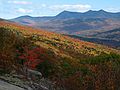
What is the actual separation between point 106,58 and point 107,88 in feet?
128

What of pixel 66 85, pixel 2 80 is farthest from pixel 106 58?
pixel 2 80

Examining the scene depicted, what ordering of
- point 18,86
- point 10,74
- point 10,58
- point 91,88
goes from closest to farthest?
point 18,86 < point 10,74 < point 10,58 < point 91,88

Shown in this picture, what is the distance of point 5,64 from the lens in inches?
1239

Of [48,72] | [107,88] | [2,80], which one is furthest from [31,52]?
[2,80]

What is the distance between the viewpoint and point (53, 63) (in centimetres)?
5366

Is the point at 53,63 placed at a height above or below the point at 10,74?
below

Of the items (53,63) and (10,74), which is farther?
(53,63)

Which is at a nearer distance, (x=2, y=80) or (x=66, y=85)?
(x=2, y=80)

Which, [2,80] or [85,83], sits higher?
[2,80]

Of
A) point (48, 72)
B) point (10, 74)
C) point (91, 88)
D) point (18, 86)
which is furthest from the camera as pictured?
point (48, 72)

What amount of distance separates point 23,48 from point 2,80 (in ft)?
62.7

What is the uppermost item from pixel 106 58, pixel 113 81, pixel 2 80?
pixel 2 80

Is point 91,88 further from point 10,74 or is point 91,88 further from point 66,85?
point 10,74

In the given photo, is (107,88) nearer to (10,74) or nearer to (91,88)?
(91,88)
